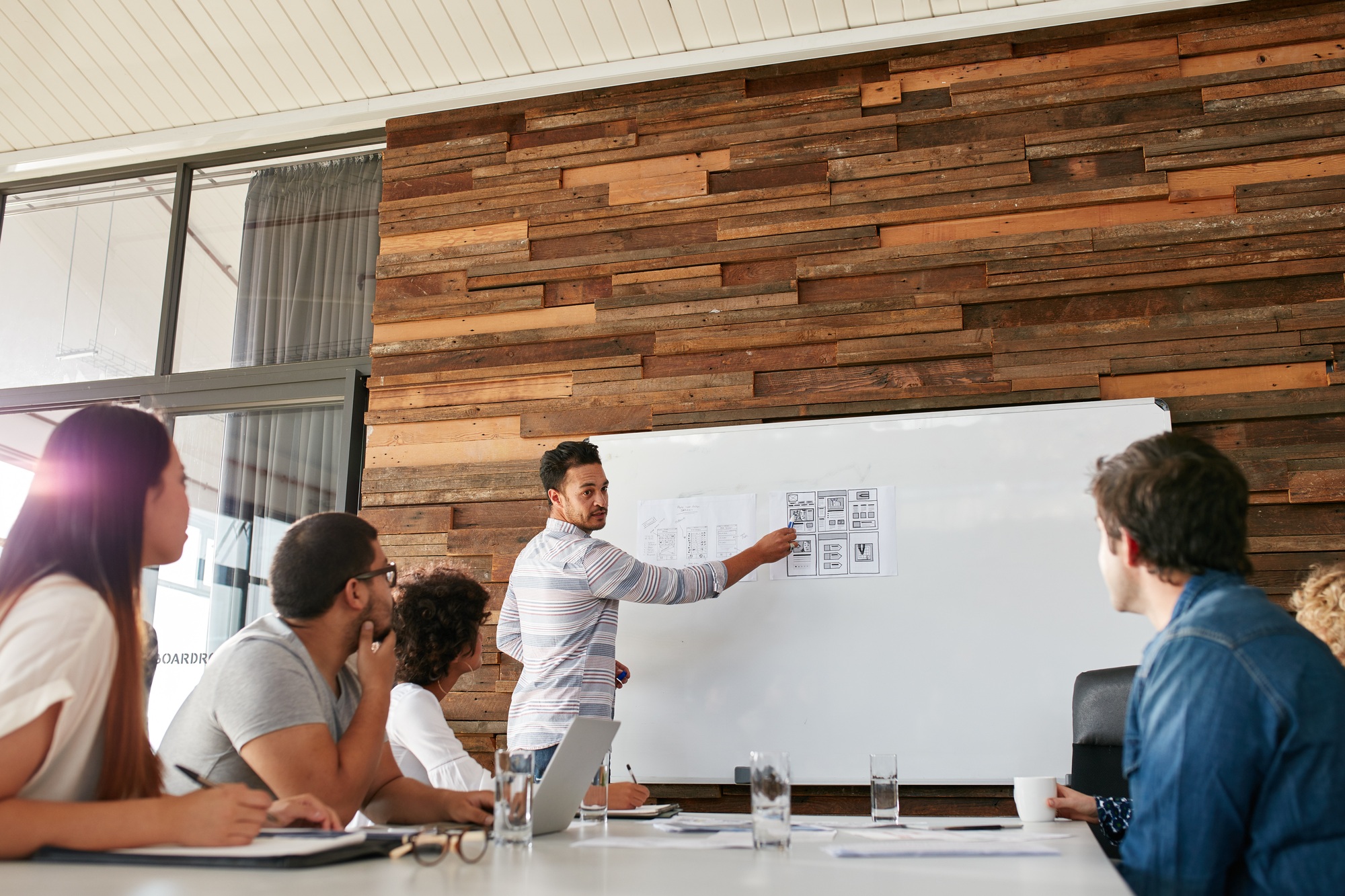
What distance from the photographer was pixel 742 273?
148 inches

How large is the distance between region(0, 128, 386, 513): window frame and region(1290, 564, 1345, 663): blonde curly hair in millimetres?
3192

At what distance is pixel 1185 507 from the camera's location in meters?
1.37

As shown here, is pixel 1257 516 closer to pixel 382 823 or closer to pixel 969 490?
pixel 969 490

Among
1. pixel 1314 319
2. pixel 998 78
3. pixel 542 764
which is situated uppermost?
pixel 998 78

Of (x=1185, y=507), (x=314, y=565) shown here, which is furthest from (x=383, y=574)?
(x=1185, y=507)

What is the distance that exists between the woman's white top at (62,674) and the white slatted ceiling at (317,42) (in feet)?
10.2

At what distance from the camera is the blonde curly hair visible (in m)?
1.86

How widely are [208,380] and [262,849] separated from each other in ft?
12.0

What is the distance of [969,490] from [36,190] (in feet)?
14.7

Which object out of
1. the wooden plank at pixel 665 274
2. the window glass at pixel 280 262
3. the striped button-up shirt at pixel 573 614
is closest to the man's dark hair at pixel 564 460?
the striped button-up shirt at pixel 573 614

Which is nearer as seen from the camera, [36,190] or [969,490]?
[969,490]

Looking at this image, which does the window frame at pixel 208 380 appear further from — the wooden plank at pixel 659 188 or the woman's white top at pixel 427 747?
the woman's white top at pixel 427 747

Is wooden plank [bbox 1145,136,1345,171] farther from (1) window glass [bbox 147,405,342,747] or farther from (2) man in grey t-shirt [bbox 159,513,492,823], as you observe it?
(1) window glass [bbox 147,405,342,747]

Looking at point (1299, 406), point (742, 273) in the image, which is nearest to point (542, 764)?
point (742, 273)
